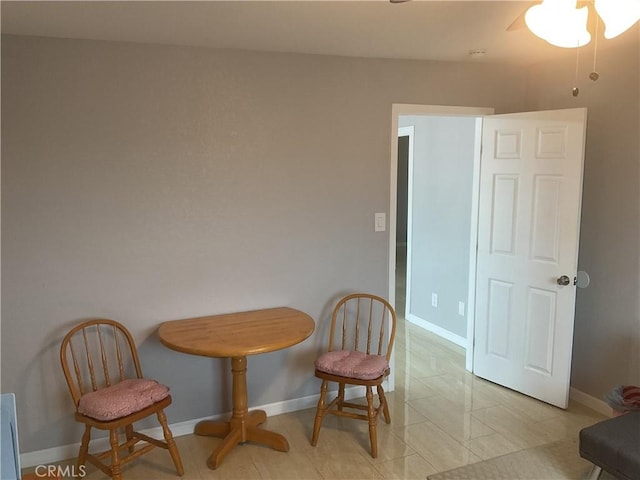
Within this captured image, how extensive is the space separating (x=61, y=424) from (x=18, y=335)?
1.78 ft

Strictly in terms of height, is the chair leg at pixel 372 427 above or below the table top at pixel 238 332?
below

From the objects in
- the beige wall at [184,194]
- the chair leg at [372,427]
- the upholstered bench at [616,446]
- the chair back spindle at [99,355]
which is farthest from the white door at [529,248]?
A: the chair back spindle at [99,355]

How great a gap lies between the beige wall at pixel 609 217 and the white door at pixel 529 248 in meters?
0.22

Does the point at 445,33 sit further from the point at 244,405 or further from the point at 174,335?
the point at 244,405

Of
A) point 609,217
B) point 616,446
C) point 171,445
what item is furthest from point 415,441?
point 609,217

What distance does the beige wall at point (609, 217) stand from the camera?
3.08 m

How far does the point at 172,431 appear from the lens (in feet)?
10.1

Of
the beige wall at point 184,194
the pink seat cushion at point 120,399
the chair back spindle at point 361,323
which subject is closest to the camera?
the pink seat cushion at point 120,399

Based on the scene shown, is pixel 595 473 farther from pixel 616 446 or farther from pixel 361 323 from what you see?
pixel 361 323

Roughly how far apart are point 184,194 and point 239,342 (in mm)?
919

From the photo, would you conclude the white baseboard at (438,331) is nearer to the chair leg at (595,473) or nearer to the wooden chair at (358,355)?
the wooden chair at (358,355)

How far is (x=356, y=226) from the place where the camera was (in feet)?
11.2

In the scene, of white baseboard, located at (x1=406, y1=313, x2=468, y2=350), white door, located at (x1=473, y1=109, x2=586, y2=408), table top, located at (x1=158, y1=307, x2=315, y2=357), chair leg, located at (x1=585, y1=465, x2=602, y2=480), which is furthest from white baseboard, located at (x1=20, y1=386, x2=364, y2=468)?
chair leg, located at (x1=585, y1=465, x2=602, y2=480)

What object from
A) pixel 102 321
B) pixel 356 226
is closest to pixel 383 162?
pixel 356 226
